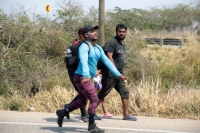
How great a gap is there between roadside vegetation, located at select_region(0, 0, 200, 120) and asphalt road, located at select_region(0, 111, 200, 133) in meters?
0.59

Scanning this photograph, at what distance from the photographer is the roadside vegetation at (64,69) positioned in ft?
28.5

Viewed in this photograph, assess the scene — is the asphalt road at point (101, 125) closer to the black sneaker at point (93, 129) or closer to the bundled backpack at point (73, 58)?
the black sneaker at point (93, 129)

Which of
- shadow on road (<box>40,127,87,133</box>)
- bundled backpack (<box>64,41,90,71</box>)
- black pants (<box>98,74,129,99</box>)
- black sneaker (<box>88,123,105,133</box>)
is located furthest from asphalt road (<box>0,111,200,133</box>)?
bundled backpack (<box>64,41,90,71</box>)

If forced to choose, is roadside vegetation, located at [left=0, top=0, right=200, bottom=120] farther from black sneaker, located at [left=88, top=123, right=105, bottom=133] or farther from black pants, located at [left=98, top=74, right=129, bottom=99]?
black sneaker, located at [left=88, top=123, right=105, bottom=133]

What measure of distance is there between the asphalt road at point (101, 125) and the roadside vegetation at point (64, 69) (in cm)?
59

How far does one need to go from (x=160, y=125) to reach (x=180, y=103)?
4.01ft

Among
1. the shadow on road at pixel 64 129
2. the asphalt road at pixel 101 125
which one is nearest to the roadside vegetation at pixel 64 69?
the asphalt road at pixel 101 125

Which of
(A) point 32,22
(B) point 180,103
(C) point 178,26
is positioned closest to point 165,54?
(A) point 32,22

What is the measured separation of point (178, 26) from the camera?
49625mm

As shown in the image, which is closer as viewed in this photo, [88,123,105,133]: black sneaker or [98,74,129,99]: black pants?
[88,123,105,133]: black sneaker

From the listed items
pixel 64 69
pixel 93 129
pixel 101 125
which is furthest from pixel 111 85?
pixel 64 69

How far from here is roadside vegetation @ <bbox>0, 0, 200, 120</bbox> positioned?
8.70 metres

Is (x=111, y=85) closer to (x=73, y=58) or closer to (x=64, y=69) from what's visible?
(x=73, y=58)

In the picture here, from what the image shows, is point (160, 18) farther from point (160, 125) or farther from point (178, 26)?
point (160, 125)
